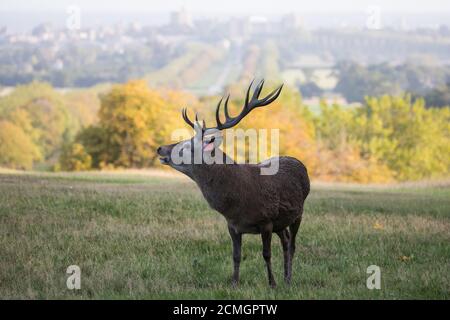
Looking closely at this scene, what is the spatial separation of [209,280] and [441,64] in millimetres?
177770

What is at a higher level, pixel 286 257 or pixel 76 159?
pixel 286 257

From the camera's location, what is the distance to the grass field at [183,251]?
9.21 metres

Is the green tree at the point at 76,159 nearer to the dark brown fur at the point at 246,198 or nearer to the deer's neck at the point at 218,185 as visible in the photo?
the dark brown fur at the point at 246,198

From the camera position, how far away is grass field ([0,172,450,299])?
30.2ft

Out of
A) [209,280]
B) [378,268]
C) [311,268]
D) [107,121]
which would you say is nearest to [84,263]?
[209,280]

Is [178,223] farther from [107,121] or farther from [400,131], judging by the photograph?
[400,131]

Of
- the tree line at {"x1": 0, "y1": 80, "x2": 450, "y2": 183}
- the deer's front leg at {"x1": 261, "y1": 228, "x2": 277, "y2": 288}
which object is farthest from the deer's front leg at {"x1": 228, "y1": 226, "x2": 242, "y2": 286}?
the tree line at {"x1": 0, "y1": 80, "x2": 450, "y2": 183}

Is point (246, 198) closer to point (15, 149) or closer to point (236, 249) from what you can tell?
point (236, 249)

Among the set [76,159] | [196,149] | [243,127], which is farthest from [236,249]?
[243,127]

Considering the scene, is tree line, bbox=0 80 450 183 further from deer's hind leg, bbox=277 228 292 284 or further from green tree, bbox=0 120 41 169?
deer's hind leg, bbox=277 228 292 284

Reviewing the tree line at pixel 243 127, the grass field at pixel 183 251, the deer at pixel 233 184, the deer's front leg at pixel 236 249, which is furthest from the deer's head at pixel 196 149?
the tree line at pixel 243 127

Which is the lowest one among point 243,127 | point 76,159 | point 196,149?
point 76,159

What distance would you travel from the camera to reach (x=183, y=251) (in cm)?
1156

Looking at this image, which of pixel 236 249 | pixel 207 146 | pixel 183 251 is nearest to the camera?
pixel 207 146
